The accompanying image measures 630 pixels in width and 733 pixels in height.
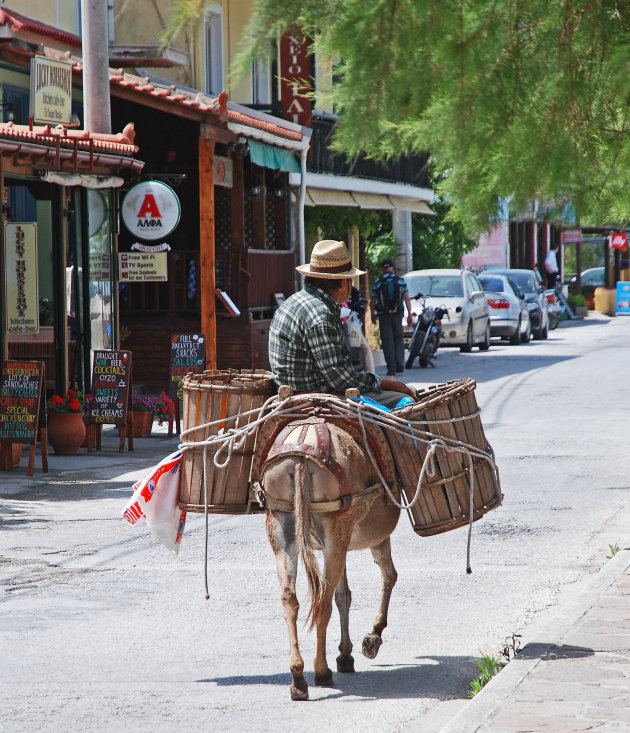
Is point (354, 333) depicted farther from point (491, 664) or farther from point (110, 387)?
point (491, 664)

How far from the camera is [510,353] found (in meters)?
28.5

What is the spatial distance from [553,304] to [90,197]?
25.0 metres

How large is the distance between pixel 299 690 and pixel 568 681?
1151 millimetres

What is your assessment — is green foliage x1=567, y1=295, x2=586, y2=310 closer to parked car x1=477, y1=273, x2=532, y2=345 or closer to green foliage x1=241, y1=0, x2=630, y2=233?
parked car x1=477, y1=273, x2=532, y2=345

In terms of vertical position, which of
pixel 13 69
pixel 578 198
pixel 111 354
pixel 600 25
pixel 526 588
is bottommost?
pixel 526 588

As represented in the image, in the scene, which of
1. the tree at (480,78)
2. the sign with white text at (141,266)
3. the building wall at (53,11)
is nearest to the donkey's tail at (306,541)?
the tree at (480,78)

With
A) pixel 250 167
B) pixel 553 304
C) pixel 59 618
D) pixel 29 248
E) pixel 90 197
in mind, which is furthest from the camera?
pixel 553 304

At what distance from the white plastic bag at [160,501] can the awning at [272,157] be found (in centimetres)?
1415

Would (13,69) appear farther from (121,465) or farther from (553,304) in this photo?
(553,304)

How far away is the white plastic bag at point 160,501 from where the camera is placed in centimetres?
642

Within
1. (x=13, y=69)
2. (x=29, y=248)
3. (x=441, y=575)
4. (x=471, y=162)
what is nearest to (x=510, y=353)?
(x=13, y=69)

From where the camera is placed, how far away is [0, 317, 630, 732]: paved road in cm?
564

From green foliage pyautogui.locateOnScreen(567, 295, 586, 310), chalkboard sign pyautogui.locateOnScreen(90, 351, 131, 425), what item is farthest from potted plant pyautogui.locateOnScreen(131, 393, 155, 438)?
green foliage pyautogui.locateOnScreen(567, 295, 586, 310)

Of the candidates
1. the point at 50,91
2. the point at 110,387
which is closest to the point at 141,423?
the point at 110,387
